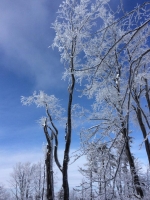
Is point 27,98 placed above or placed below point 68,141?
above

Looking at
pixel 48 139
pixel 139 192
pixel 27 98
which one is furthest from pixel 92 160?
pixel 27 98

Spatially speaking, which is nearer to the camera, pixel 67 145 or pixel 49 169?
pixel 67 145

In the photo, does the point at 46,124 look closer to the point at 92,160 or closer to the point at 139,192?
the point at 139,192

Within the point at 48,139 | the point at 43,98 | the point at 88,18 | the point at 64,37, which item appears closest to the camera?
the point at 88,18

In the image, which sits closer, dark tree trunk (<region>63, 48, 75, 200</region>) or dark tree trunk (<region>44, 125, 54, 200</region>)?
dark tree trunk (<region>63, 48, 75, 200</region>)

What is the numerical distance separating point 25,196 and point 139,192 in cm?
3417

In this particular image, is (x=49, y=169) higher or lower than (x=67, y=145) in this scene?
lower

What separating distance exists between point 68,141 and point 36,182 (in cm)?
3276

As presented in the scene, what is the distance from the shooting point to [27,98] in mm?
10859

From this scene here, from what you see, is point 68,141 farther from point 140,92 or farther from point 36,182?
point 36,182

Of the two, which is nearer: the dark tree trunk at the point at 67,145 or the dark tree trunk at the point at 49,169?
the dark tree trunk at the point at 67,145

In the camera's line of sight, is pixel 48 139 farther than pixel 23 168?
No

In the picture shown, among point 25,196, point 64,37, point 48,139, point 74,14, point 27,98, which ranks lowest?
point 25,196

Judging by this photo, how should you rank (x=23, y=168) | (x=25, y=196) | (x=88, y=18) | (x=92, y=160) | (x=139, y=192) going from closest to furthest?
(x=92, y=160), (x=139, y=192), (x=88, y=18), (x=25, y=196), (x=23, y=168)
